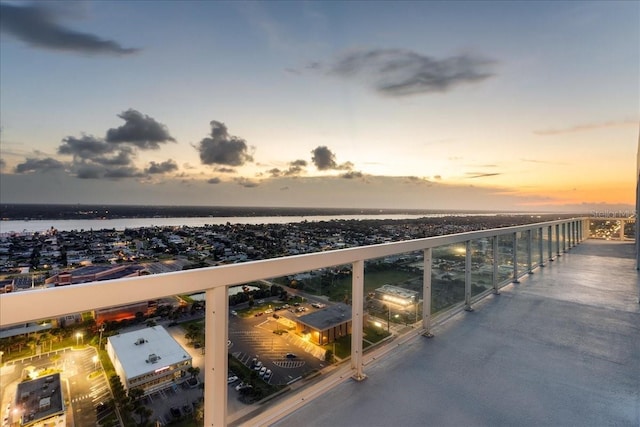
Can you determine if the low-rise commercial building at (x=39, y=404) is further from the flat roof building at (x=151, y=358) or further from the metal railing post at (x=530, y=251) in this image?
the metal railing post at (x=530, y=251)

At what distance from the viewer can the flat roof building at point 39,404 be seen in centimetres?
93

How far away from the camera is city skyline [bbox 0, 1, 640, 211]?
23.2 feet

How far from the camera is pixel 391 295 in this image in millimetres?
2092

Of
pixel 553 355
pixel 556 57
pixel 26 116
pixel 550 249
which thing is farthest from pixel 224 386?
pixel 26 116

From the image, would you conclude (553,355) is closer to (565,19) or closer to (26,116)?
(565,19)

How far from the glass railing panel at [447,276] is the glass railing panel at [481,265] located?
0.77 ft

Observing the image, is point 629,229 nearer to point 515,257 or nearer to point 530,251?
point 530,251

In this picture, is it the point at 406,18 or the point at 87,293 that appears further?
the point at 406,18

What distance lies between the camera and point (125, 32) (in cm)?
1709

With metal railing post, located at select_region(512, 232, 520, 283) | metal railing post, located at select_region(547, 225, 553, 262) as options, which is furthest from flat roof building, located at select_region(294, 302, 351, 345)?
metal railing post, located at select_region(547, 225, 553, 262)

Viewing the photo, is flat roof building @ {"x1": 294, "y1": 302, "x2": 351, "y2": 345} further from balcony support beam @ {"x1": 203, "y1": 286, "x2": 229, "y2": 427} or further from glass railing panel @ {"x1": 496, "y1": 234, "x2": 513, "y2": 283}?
glass railing panel @ {"x1": 496, "y1": 234, "x2": 513, "y2": 283}

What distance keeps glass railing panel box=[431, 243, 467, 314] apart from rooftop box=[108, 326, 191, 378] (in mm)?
2007

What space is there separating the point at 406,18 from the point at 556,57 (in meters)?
3.85

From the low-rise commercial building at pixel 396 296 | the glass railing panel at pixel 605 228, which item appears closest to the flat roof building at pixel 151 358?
the low-rise commercial building at pixel 396 296
